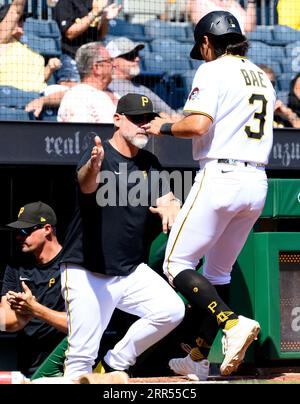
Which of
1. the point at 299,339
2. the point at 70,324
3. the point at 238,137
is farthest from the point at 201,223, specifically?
the point at 299,339

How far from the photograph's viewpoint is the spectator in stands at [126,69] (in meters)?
8.05

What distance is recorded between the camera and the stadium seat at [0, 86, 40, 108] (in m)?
7.65

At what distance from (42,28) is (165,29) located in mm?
1242

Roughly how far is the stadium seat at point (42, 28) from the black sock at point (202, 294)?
4.35m

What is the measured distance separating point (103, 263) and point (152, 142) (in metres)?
3.21

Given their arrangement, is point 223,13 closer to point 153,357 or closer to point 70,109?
point 153,357

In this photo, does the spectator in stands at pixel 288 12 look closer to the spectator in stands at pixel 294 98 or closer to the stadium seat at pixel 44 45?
the spectator in stands at pixel 294 98

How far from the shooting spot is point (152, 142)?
7.52 m

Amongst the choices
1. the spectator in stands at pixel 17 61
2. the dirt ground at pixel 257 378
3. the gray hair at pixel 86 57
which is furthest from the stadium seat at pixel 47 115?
the dirt ground at pixel 257 378

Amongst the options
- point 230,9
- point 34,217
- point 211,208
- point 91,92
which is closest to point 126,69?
point 91,92

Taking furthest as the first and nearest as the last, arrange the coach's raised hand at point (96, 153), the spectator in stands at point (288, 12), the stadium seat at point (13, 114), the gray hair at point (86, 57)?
the spectator in stands at point (288, 12) → the gray hair at point (86, 57) → the stadium seat at point (13, 114) → the coach's raised hand at point (96, 153)

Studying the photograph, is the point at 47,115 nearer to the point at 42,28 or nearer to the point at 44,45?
the point at 44,45

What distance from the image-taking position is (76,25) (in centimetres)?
802
